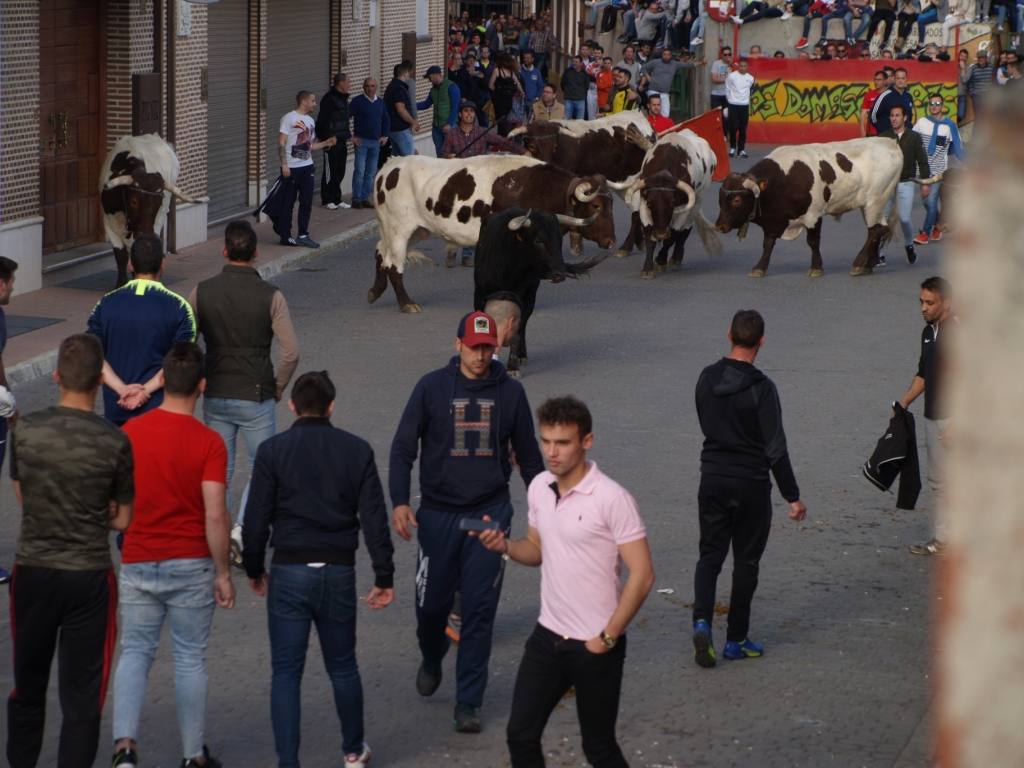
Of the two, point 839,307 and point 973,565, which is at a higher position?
point 973,565

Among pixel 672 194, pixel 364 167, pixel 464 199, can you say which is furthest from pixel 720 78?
pixel 464 199

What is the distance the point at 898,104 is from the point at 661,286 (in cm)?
601

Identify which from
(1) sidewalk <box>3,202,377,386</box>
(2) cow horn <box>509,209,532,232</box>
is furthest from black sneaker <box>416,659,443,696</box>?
(2) cow horn <box>509,209,532,232</box>

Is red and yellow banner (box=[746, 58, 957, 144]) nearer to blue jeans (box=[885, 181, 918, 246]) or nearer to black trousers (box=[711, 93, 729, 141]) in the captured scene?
black trousers (box=[711, 93, 729, 141])

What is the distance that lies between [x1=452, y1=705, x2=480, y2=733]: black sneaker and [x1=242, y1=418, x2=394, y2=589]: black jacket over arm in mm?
1099

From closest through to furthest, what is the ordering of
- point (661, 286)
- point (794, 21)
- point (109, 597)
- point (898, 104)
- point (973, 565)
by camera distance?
point (973, 565)
point (109, 597)
point (661, 286)
point (898, 104)
point (794, 21)

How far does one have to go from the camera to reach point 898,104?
81.2 feet

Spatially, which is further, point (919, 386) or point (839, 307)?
point (839, 307)

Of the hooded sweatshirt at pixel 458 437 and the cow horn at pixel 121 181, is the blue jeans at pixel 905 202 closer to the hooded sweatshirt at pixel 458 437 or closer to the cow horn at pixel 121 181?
the cow horn at pixel 121 181

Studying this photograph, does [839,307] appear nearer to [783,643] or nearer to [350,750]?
[783,643]

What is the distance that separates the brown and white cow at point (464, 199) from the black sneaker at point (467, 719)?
11043 millimetres

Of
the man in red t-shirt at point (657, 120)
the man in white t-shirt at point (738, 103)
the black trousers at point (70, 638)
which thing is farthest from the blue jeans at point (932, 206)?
the black trousers at point (70, 638)

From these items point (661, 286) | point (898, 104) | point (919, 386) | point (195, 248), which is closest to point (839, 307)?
point (661, 286)

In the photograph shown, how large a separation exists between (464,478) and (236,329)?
6.84ft
